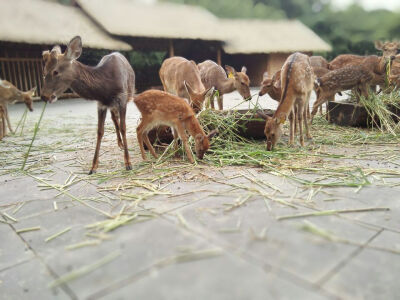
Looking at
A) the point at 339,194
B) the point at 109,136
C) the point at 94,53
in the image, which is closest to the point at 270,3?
the point at 94,53

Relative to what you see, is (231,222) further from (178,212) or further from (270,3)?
(270,3)

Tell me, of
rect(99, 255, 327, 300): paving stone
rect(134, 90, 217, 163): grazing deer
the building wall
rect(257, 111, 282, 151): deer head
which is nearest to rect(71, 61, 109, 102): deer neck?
rect(134, 90, 217, 163): grazing deer

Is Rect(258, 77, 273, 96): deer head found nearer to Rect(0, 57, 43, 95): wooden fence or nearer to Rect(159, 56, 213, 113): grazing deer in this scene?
Rect(159, 56, 213, 113): grazing deer

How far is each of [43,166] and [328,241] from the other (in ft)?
11.8

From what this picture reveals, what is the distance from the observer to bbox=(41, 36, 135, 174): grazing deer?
139 inches

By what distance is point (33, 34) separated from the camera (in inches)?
595

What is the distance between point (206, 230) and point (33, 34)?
51.6 ft

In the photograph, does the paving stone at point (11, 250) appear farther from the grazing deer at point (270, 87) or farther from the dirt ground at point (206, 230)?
the grazing deer at point (270, 87)

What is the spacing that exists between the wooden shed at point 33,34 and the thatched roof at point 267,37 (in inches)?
288

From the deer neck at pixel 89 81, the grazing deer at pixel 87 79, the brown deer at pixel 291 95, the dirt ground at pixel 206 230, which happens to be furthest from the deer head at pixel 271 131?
the deer neck at pixel 89 81

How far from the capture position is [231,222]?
8.06ft

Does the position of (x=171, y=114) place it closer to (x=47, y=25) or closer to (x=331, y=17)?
(x=47, y=25)

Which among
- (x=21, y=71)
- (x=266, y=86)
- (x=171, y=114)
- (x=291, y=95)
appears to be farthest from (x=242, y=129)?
(x=21, y=71)

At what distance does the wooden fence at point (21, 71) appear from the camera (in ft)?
51.9
